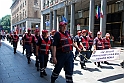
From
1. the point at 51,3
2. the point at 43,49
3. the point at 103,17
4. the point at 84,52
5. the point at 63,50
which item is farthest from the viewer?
the point at 51,3

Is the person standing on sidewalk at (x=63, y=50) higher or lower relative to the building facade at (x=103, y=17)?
lower

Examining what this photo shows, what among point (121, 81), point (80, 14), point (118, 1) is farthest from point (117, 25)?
point (121, 81)

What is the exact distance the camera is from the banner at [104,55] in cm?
741

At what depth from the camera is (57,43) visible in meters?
4.87

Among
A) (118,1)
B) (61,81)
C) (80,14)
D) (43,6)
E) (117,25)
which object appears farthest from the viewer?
(43,6)

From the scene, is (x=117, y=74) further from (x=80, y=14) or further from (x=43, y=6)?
(x=43, y=6)

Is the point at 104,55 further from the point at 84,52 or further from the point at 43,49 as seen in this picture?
the point at 43,49

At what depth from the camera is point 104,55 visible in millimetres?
7621

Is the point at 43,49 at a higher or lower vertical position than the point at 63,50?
lower

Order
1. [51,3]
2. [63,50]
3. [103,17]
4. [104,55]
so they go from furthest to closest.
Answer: [51,3], [103,17], [104,55], [63,50]

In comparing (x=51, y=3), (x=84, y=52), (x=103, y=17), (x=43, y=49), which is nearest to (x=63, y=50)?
(x=43, y=49)

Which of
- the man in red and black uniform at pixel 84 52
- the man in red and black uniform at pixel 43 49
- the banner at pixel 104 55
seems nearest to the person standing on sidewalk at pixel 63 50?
the man in red and black uniform at pixel 43 49

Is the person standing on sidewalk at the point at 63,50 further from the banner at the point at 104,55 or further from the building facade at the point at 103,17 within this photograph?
the building facade at the point at 103,17

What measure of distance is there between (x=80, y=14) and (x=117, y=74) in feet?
80.5
